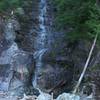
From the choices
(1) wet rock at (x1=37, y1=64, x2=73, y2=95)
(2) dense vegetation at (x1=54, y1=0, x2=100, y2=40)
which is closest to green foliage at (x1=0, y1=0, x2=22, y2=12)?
(2) dense vegetation at (x1=54, y1=0, x2=100, y2=40)

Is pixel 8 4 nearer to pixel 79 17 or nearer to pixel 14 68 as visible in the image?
pixel 14 68

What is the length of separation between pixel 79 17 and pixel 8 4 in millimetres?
3626

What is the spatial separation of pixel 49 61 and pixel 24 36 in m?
2.23

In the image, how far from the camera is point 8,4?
54.3 ft

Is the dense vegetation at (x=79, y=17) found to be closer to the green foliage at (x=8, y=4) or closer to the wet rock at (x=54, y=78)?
the wet rock at (x=54, y=78)

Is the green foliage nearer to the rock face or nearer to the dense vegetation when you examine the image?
the rock face

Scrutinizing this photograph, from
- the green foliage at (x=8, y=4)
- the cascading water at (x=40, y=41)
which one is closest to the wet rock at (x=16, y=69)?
the cascading water at (x=40, y=41)

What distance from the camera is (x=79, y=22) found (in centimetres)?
1525

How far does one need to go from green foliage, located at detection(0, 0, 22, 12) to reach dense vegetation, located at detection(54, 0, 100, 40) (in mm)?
2144

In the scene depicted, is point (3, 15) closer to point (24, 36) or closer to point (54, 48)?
point (24, 36)

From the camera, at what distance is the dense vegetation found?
47.2ft

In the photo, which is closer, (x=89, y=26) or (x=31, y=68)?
(x=89, y=26)

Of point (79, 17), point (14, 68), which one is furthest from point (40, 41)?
point (79, 17)

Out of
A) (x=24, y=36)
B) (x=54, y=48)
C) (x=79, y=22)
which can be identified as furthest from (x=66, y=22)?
(x=24, y=36)
